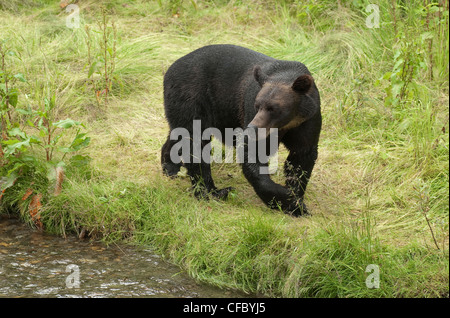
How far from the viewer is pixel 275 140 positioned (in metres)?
5.32

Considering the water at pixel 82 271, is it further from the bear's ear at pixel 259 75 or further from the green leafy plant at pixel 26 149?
the bear's ear at pixel 259 75

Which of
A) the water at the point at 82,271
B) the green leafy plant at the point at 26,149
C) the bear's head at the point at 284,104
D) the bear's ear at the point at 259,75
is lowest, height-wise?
the water at the point at 82,271

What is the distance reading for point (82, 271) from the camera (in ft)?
16.5

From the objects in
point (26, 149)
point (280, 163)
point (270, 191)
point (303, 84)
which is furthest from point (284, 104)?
point (26, 149)

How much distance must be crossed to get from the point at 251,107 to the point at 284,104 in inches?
17.6

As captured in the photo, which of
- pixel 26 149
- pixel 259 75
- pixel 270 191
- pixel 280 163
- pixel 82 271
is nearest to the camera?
pixel 82 271

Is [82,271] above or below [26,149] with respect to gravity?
below

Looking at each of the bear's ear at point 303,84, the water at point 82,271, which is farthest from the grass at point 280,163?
the bear's ear at point 303,84

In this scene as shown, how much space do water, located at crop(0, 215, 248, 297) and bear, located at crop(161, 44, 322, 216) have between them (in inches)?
39.4

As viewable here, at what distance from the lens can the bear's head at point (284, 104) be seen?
505 centimetres

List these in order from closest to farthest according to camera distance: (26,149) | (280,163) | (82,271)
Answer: (82,271), (26,149), (280,163)

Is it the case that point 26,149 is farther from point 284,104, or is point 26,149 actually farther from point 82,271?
point 284,104

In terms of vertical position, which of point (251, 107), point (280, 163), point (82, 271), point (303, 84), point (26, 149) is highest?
point (303, 84)
